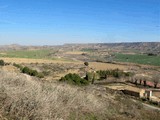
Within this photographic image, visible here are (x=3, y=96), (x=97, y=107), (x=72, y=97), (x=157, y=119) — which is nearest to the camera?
(x=3, y=96)

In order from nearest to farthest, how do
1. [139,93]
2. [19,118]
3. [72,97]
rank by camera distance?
[19,118] < [72,97] < [139,93]

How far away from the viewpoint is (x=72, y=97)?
12.3 metres

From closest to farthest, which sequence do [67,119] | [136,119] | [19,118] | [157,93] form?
[19,118] → [67,119] → [136,119] → [157,93]

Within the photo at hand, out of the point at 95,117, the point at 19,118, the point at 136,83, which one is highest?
the point at 19,118

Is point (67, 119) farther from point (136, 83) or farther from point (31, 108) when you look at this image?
point (136, 83)

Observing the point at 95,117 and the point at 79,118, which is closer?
the point at 79,118

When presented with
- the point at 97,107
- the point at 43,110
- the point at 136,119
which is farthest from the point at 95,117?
the point at 43,110

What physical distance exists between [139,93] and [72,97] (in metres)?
28.1

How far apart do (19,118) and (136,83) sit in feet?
167

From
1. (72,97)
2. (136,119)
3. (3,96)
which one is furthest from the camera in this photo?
(136,119)

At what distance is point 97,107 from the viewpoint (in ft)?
45.0

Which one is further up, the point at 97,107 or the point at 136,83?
the point at 97,107

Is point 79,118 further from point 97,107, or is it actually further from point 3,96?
point 3,96

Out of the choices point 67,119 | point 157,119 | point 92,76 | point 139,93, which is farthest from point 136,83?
point 67,119
